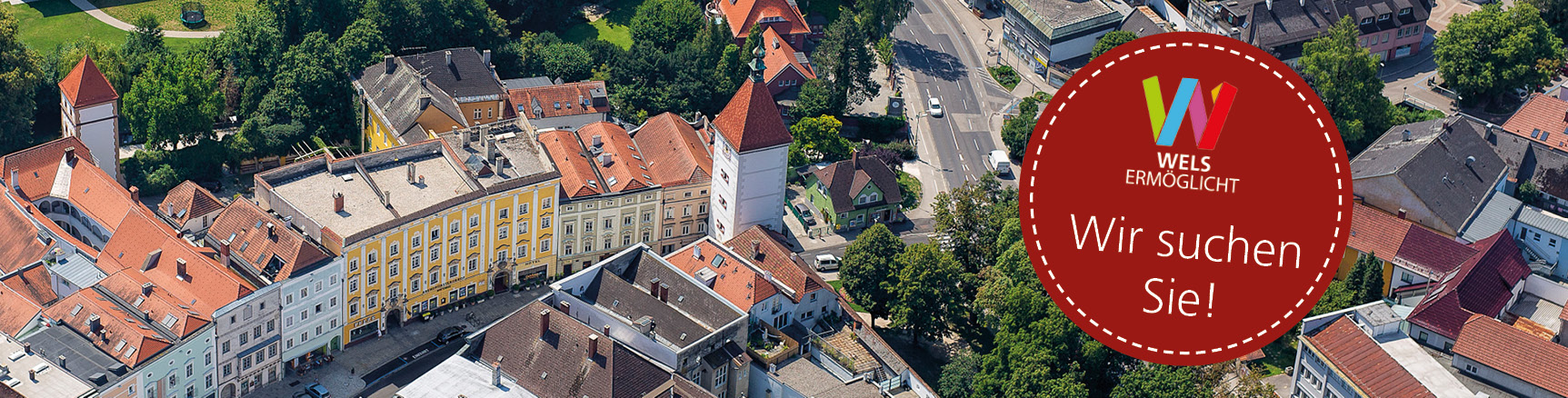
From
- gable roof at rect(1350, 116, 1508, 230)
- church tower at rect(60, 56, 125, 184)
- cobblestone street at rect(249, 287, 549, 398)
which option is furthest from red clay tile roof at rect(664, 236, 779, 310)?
gable roof at rect(1350, 116, 1508, 230)

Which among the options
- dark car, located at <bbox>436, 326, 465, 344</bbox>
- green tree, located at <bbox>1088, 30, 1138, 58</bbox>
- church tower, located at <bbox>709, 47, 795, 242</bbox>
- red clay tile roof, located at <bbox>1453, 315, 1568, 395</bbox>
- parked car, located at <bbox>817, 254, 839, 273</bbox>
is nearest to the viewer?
red clay tile roof, located at <bbox>1453, 315, 1568, 395</bbox>

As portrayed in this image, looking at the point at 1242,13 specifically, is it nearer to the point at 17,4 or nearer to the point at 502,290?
the point at 502,290

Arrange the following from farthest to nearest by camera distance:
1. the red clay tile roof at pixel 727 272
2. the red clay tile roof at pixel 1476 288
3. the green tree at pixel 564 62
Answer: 1. the green tree at pixel 564 62
2. the red clay tile roof at pixel 727 272
3. the red clay tile roof at pixel 1476 288

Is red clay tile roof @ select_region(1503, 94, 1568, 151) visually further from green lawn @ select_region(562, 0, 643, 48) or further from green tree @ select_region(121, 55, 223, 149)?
green tree @ select_region(121, 55, 223, 149)

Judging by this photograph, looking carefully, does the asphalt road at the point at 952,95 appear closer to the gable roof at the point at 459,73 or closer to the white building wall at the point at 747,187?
the white building wall at the point at 747,187

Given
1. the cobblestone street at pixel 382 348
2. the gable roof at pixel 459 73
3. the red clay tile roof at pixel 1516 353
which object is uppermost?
the red clay tile roof at pixel 1516 353

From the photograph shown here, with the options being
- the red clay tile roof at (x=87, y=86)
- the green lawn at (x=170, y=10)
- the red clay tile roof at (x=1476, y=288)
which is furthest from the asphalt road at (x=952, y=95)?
the red clay tile roof at (x=87, y=86)

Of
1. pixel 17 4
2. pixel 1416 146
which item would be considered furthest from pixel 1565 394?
pixel 17 4
